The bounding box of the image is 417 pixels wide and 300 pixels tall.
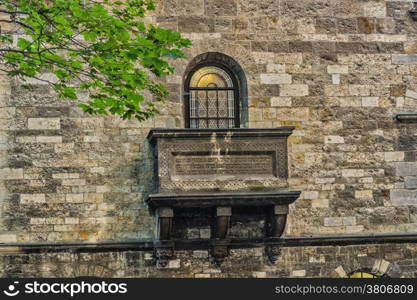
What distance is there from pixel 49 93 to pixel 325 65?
15.9 feet

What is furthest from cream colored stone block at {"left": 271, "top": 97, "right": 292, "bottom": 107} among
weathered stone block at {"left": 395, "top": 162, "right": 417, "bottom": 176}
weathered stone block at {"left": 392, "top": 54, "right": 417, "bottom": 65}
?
weathered stone block at {"left": 395, "top": 162, "right": 417, "bottom": 176}

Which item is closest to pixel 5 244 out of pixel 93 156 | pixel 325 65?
pixel 93 156

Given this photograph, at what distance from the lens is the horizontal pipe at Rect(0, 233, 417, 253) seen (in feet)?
38.7

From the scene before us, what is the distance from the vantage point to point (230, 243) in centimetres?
1209

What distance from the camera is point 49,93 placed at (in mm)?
12188

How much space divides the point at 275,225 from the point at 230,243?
823mm

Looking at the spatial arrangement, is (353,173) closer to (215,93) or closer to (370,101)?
(370,101)

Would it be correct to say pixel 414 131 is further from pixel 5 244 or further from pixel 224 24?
pixel 5 244

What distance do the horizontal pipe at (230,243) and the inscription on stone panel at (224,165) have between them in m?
1.21

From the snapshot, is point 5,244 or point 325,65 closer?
point 5,244

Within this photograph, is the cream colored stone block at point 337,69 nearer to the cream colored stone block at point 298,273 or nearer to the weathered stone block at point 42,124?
the cream colored stone block at point 298,273

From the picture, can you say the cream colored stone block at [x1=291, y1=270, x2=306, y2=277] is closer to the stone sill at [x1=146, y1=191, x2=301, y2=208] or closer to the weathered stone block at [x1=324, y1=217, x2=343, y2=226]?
the weathered stone block at [x1=324, y1=217, x2=343, y2=226]

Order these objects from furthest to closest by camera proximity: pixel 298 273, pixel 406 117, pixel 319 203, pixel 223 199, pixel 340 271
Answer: pixel 406 117
pixel 319 203
pixel 340 271
pixel 298 273
pixel 223 199

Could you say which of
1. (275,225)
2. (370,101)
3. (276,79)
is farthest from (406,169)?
(276,79)
